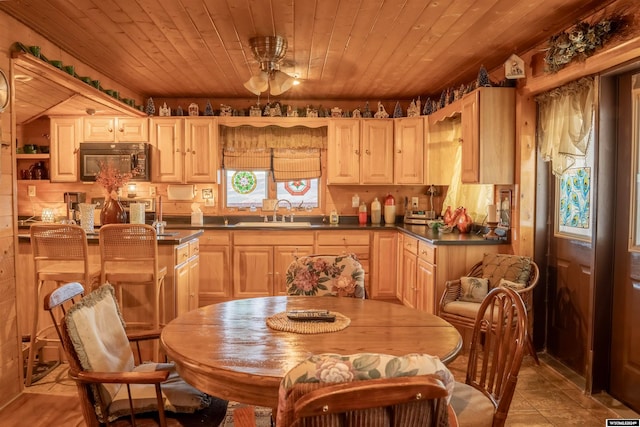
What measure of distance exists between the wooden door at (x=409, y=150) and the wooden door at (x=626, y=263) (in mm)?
2527

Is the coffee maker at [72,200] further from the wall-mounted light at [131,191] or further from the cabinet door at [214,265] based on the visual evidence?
the cabinet door at [214,265]

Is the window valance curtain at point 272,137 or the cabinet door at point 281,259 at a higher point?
the window valance curtain at point 272,137

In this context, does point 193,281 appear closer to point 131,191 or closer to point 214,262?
point 214,262

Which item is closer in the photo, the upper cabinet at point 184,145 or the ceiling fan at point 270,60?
the ceiling fan at point 270,60

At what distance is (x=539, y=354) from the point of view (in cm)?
371

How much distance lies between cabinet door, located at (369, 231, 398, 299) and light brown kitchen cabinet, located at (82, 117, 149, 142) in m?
2.80

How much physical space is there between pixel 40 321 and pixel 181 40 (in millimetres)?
2378

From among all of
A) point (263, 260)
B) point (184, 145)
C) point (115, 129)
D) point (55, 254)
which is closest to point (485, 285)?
point (263, 260)

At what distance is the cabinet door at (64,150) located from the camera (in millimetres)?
5176

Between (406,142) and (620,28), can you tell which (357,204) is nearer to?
(406,142)

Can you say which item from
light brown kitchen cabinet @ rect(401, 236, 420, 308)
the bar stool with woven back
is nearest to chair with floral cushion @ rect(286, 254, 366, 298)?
the bar stool with woven back

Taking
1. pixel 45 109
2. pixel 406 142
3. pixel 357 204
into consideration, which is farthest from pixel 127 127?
pixel 406 142

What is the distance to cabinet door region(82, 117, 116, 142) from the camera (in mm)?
5207

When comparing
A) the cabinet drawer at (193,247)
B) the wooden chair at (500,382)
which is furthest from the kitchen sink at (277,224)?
the wooden chair at (500,382)
